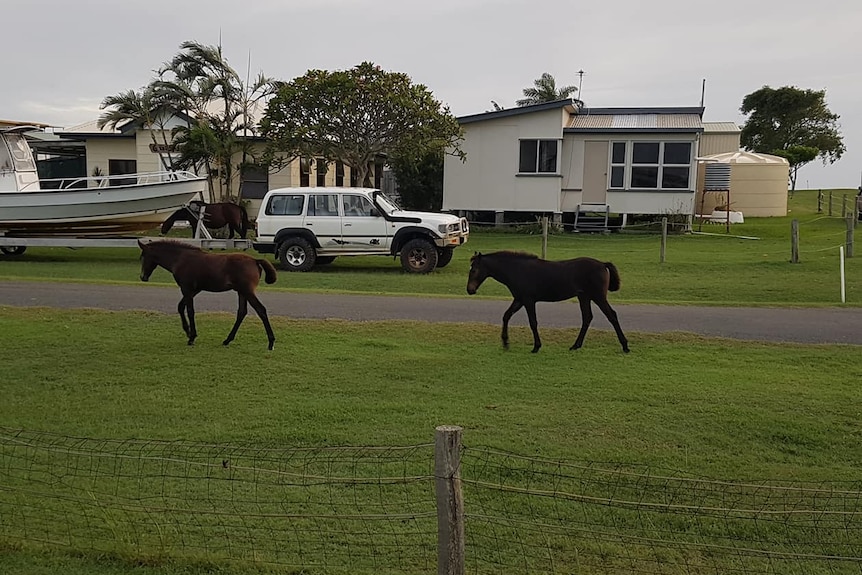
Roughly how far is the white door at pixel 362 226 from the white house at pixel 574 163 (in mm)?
11595

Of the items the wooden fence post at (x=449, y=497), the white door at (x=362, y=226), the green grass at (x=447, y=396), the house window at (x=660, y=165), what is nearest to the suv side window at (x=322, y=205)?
the white door at (x=362, y=226)

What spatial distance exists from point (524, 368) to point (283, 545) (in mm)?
4431

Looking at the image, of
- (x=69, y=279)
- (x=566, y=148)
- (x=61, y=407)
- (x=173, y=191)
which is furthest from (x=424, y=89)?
(x=61, y=407)

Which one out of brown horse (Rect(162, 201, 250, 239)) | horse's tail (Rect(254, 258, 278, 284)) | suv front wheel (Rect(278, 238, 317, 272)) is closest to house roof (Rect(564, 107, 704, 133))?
brown horse (Rect(162, 201, 250, 239))

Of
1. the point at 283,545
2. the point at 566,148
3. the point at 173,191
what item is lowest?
the point at 283,545

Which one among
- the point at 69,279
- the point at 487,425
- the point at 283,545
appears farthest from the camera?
the point at 69,279

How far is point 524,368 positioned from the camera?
28.4 feet

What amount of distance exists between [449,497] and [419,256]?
14235 millimetres

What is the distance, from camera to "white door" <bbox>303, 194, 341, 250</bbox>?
1820cm

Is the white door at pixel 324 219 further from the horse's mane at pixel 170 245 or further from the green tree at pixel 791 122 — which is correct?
the green tree at pixel 791 122

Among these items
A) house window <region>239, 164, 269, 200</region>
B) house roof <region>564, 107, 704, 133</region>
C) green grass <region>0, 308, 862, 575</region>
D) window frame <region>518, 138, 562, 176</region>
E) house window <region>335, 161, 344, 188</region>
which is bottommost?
green grass <region>0, 308, 862, 575</region>

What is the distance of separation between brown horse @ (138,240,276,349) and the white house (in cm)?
2011

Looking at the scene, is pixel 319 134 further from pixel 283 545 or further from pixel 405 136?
pixel 283 545

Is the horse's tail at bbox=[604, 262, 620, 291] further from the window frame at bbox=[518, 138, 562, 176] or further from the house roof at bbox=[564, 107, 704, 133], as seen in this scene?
the house roof at bbox=[564, 107, 704, 133]
